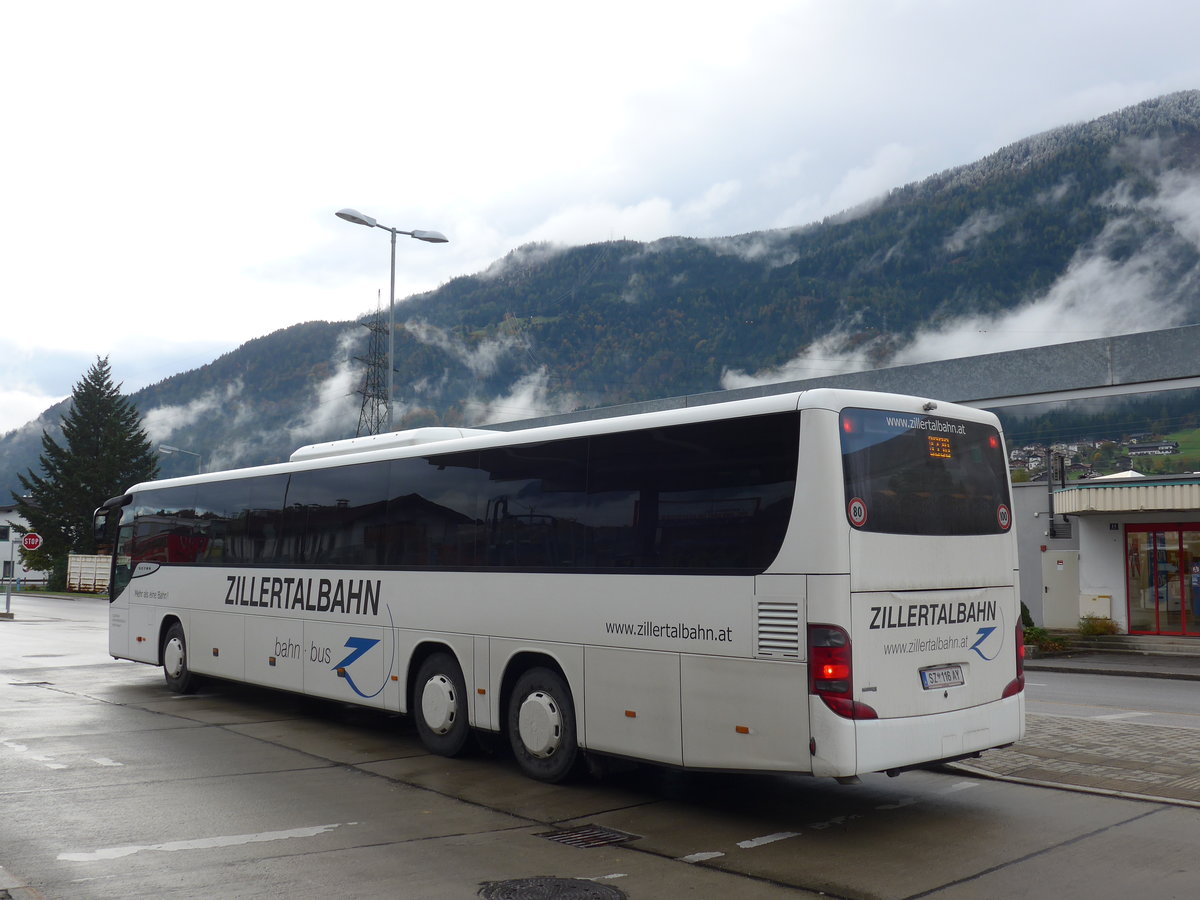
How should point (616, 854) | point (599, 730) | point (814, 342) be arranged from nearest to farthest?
point (616, 854) → point (599, 730) → point (814, 342)

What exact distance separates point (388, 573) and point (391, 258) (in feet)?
57.6

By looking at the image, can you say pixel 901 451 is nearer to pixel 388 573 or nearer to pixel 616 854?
pixel 616 854

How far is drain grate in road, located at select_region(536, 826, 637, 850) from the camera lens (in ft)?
24.2

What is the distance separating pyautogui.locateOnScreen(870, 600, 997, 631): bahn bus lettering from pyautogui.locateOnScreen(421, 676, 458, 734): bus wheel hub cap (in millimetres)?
4605

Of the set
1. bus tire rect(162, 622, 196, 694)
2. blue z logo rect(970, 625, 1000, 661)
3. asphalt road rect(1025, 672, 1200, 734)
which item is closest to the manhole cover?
blue z logo rect(970, 625, 1000, 661)

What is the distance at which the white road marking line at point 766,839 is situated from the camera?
7.32m

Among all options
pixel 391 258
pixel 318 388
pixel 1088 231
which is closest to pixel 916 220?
pixel 1088 231

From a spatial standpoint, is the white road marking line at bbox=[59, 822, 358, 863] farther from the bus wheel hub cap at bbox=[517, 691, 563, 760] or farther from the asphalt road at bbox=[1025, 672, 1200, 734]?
the asphalt road at bbox=[1025, 672, 1200, 734]

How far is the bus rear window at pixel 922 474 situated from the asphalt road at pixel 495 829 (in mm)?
2150

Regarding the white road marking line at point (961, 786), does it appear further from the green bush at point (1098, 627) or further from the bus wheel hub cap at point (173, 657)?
the green bush at point (1098, 627)

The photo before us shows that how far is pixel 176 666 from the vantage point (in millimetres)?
15891

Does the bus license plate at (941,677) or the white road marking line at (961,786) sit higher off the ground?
the bus license plate at (941,677)

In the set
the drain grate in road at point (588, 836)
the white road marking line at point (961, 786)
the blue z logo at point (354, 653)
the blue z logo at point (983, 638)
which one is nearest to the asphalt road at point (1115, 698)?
the white road marking line at point (961, 786)

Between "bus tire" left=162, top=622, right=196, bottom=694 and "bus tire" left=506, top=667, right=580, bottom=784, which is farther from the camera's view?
"bus tire" left=162, top=622, right=196, bottom=694
